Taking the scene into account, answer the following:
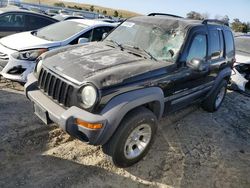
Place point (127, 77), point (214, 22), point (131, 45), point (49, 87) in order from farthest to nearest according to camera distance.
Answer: point (214, 22) → point (131, 45) → point (49, 87) → point (127, 77)

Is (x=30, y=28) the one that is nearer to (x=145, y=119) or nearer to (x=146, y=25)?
(x=146, y=25)

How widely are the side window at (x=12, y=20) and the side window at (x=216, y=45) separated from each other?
576 centimetres

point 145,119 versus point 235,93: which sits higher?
point 145,119

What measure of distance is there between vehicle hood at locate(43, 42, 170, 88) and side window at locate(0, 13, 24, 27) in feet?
15.3

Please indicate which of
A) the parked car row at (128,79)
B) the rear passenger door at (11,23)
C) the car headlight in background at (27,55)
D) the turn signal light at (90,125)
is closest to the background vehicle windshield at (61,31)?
the car headlight in background at (27,55)

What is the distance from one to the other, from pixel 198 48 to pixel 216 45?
32.0 inches

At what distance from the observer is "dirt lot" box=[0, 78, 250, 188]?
3613mm

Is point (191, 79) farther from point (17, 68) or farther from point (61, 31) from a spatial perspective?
point (61, 31)

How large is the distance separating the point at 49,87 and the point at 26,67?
91.1 inches

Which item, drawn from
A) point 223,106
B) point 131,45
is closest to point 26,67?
point 131,45

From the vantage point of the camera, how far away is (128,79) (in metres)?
3.58

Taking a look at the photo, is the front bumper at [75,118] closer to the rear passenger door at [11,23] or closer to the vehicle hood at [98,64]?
the vehicle hood at [98,64]

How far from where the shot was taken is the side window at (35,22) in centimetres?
873

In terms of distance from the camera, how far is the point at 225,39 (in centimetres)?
585
